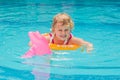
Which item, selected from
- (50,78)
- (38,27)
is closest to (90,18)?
(38,27)

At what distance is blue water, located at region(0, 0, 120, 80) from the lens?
14.4 ft

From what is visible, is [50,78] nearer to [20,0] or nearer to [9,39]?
[9,39]

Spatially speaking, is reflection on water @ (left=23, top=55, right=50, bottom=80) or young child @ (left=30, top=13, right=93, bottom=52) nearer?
reflection on water @ (left=23, top=55, right=50, bottom=80)

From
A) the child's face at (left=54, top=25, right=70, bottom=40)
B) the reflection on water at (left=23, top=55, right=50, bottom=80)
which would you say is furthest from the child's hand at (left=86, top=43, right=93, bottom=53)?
the reflection on water at (left=23, top=55, right=50, bottom=80)

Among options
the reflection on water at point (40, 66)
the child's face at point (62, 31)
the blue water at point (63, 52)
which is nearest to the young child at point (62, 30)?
the child's face at point (62, 31)

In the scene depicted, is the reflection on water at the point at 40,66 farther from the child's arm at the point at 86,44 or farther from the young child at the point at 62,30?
the child's arm at the point at 86,44

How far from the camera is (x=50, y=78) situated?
4.20 metres

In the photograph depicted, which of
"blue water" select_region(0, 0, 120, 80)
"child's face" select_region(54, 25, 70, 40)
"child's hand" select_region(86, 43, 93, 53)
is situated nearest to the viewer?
"blue water" select_region(0, 0, 120, 80)

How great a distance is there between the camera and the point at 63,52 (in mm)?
5250

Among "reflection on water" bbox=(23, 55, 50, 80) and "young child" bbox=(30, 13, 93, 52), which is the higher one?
"young child" bbox=(30, 13, 93, 52)

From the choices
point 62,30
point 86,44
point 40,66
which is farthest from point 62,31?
point 40,66

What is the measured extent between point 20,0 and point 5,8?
2.29 metres

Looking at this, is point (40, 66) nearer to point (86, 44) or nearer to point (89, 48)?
point (89, 48)

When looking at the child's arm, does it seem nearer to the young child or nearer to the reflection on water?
the young child
